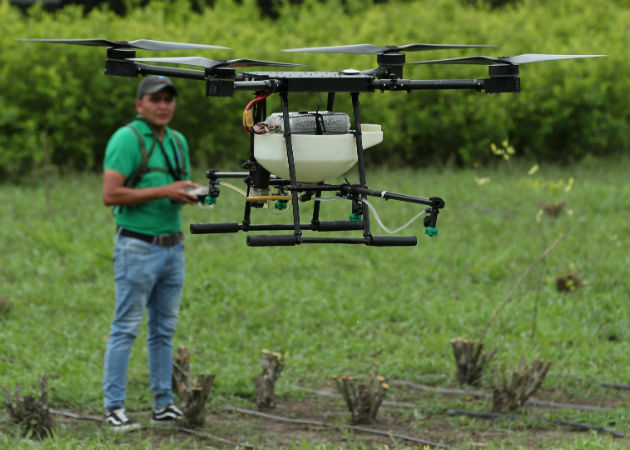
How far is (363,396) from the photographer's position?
580cm

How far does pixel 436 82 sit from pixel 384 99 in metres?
9.08

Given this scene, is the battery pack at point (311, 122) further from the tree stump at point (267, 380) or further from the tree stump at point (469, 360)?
Answer: the tree stump at point (469, 360)

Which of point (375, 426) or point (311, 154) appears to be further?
point (375, 426)

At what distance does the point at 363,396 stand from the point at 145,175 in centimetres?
200

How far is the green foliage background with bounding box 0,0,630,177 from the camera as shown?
11625 millimetres

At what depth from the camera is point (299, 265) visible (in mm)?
8930

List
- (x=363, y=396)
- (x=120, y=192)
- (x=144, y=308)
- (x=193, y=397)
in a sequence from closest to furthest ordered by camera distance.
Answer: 1. (x=120, y=192)
2. (x=144, y=308)
3. (x=193, y=397)
4. (x=363, y=396)

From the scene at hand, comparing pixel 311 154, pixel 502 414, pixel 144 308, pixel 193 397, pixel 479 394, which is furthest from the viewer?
pixel 479 394

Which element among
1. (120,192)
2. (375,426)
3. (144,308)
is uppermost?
(120,192)

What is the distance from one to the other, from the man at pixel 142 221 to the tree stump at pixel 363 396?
125 cm

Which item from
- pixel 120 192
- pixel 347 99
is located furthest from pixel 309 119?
pixel 347 99

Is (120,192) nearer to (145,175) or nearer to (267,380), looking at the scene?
(145,175)

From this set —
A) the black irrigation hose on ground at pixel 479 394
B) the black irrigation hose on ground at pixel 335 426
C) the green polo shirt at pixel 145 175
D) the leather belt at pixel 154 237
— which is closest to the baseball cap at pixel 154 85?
the green polo shirt at pixel 145 175

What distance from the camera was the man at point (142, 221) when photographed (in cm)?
530
